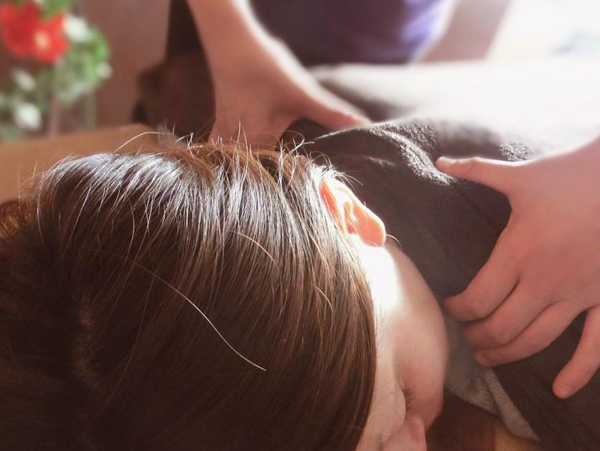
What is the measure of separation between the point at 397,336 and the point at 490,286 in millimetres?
66

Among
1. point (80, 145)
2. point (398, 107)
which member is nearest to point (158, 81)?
point (80, 145)

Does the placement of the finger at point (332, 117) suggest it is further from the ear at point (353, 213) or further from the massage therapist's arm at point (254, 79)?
the ear at point (353, 213)

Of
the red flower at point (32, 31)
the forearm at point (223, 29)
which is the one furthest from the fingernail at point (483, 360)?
the red flower at point (32, 31)

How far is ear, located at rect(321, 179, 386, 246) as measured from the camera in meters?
0.35

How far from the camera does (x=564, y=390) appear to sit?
36cm

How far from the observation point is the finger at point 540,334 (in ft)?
1.17

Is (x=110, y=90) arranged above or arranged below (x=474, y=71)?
below

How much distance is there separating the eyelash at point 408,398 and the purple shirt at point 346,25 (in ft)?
1.33

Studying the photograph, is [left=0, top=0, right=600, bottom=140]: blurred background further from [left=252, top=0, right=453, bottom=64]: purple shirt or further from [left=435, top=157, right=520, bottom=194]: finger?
[left=435, top=157, right=520, bottom=194]: finger

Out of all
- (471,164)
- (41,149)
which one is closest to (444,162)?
(471,164)

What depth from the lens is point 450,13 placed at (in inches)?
36.0

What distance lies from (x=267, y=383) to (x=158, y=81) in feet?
1.27

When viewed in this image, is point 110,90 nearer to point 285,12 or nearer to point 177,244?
point 285,12

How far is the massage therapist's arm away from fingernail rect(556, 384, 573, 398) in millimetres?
227
